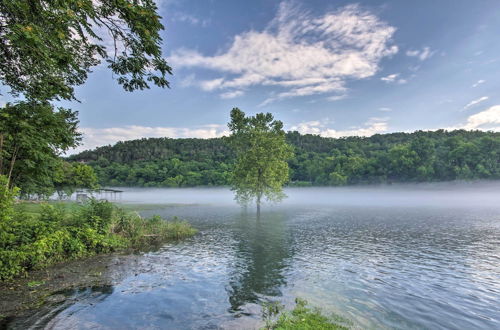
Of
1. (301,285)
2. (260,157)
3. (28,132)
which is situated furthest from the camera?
(260,157)

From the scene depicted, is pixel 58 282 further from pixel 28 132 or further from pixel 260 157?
pixel 260 157

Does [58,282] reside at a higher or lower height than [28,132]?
lower

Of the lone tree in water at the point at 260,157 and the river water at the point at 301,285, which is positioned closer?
the river water at the point at 301,285

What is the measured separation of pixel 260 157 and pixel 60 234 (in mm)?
37847

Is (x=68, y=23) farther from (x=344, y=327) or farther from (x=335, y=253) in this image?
(x=335, y=253)

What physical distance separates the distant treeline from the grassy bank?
320ft

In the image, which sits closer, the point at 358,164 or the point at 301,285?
the point at 301,285

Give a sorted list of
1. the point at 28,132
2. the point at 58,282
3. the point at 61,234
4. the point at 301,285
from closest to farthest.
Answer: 1. the point at 58,282
2. the point at 301,285
3. the point at 61,234
4. the point at 28,132

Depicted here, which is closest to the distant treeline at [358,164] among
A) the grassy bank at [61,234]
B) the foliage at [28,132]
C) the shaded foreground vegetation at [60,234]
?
the grassy bank at [61,234]

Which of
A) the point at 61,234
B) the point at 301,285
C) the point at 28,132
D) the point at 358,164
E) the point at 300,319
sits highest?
the point at 358,164

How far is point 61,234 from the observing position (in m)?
17.8

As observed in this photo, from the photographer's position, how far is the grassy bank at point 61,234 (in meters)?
13.9

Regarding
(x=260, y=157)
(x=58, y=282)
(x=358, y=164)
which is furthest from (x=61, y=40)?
(x=358, y=164)

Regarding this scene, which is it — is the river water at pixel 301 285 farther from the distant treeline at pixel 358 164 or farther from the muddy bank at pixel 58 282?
the distant treeline at pixel 358 164
